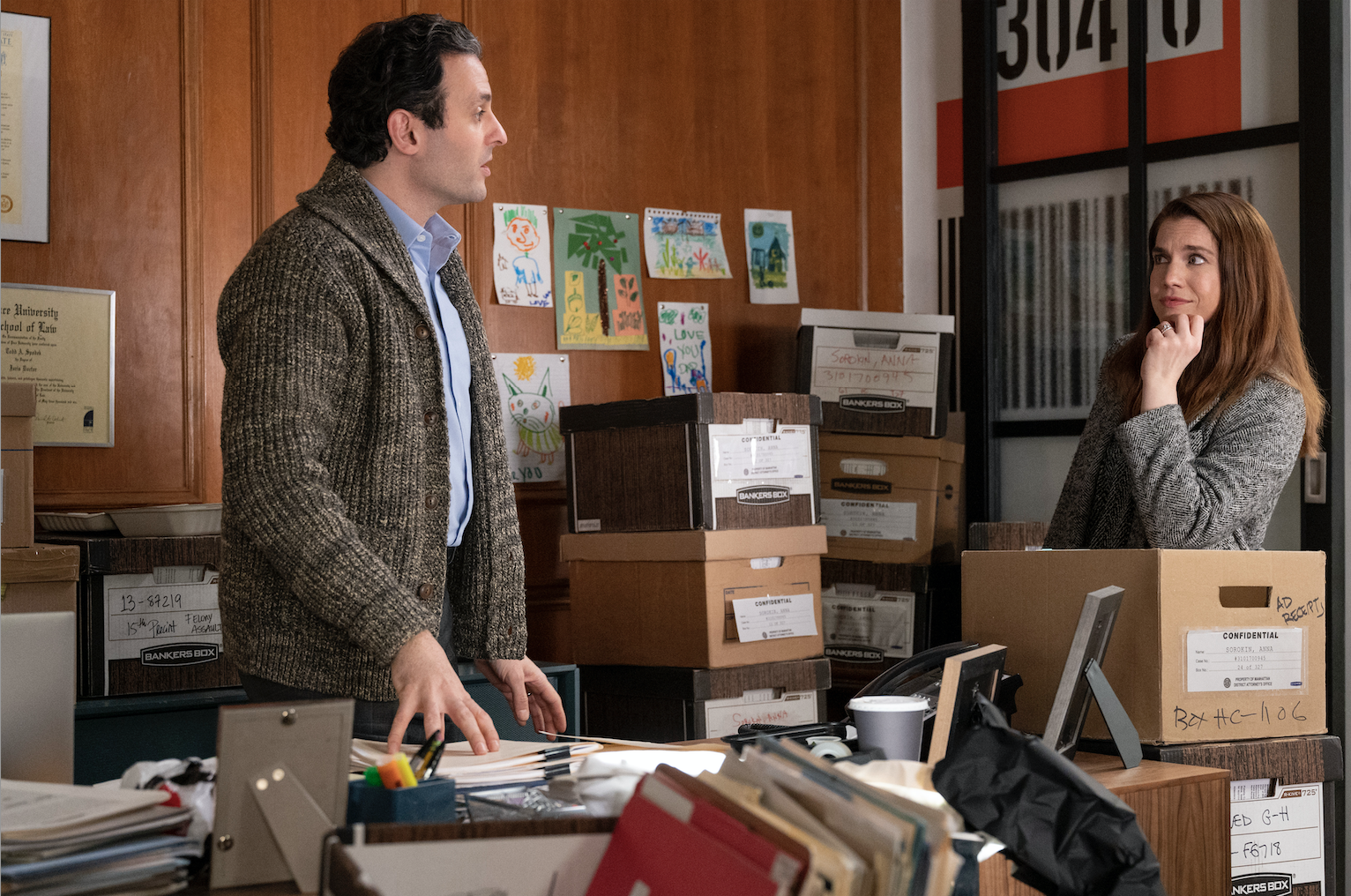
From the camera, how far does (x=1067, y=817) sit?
1141mm

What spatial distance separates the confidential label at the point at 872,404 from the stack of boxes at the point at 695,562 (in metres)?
0.38

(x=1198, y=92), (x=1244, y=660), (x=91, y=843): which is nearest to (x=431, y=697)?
(x=91, y=843)

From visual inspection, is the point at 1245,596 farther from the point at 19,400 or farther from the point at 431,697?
the point at 19,400

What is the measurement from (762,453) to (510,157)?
104 centimetres

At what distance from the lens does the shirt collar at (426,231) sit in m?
1.69

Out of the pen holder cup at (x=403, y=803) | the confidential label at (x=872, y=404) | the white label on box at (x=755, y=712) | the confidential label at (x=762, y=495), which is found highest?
the confidential label at (x=872, y=404)

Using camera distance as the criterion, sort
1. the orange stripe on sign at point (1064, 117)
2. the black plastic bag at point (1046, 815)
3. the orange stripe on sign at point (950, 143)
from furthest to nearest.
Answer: the orange stripe on sign at point (950, 143) → the orange stripe on sign at point (1064, 117) → the black plastic bag at point (1046, 815)

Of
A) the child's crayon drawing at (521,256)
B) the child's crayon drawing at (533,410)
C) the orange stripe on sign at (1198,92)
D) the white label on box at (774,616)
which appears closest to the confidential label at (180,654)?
the child's crayon drawing at (533,410)

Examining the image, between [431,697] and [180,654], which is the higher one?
[431,697]

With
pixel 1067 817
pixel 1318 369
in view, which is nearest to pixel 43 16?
pixel 1067 817

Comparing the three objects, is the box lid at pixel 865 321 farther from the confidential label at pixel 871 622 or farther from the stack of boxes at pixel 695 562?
the confidential label at pixel 871 622

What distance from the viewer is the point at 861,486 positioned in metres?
3.26

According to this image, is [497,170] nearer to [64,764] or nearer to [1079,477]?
[1079,477]

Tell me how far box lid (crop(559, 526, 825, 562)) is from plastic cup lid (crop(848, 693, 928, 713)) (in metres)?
1.23
